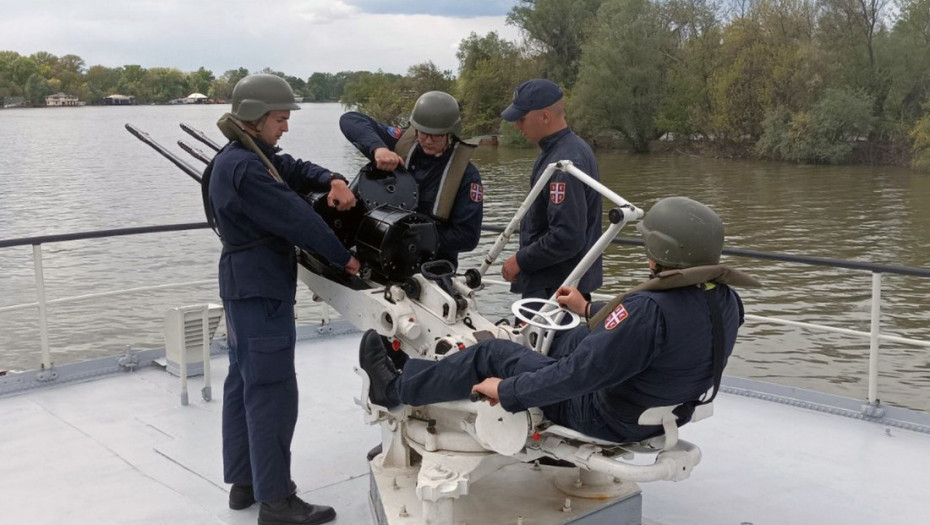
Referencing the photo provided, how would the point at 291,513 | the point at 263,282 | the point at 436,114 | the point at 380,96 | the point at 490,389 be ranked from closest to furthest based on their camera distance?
1. the point at 490,389
2. the point at 263,282
3. the point at 291,513
4. the point at 436,114
5. the point at 380,96

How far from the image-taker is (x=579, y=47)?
48656 millimetres

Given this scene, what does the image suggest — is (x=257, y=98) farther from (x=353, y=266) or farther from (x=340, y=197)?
(x=353, y=266)

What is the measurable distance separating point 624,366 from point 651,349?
0.29ft

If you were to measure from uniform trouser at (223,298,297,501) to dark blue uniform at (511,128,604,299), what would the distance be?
41.2 inches

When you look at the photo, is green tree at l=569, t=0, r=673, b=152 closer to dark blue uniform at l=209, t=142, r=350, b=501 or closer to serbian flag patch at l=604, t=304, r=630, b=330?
dark blue uniform at l=209, t=142, r=350, b=501

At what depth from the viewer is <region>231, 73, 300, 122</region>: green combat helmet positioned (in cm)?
333

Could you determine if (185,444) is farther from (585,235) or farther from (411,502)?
(585,235)

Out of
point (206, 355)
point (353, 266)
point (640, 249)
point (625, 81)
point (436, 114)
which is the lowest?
point (640, 249)

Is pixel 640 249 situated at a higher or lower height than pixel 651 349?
lower

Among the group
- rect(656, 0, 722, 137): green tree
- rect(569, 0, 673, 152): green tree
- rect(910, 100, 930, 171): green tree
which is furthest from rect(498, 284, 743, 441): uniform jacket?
rect(569, 0, 673, 152): green tree

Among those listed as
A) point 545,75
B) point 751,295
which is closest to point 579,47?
point 545,75

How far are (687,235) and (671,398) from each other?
18.2 inches

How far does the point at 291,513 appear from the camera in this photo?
3.47 metres

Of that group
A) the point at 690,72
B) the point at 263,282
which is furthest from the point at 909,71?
the point at 263,282
